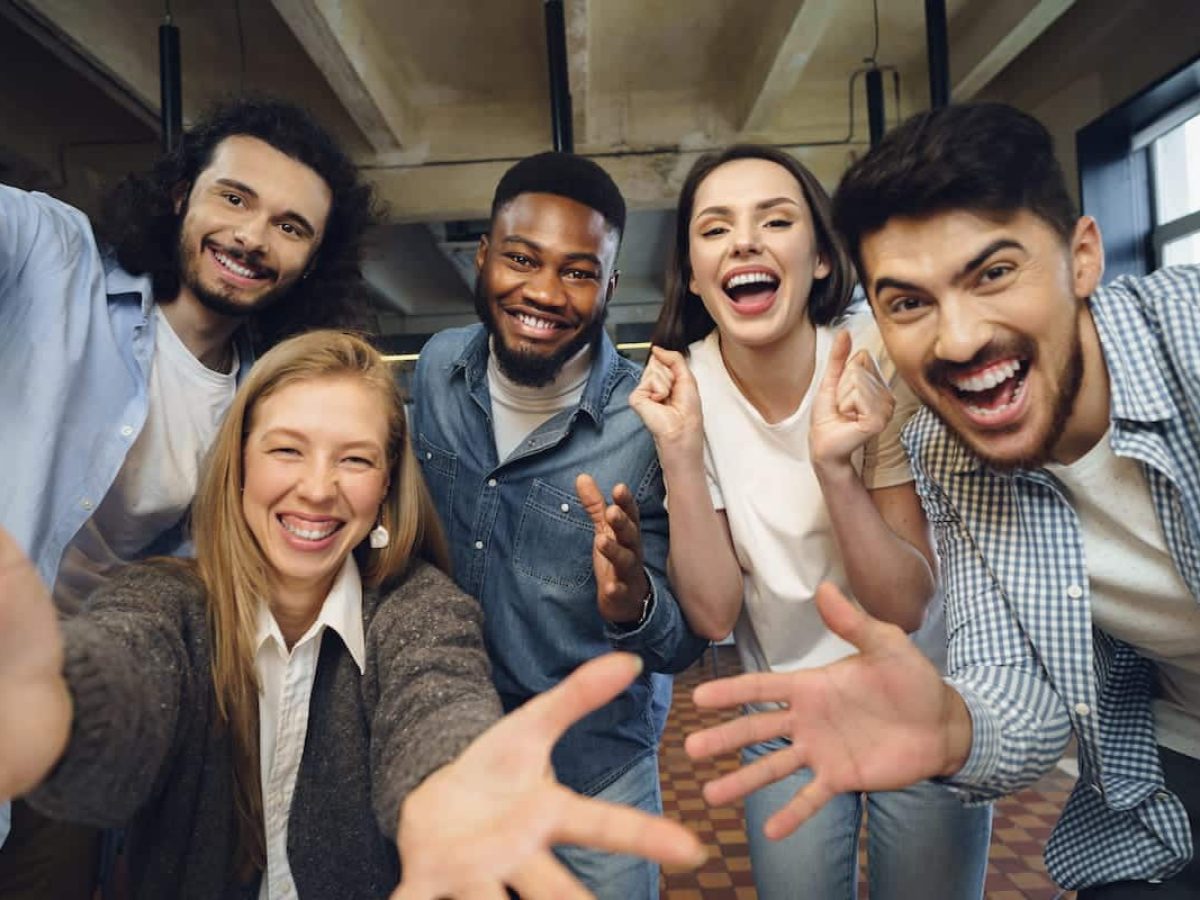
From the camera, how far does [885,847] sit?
165cm

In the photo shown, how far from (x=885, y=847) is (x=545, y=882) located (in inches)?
43.9

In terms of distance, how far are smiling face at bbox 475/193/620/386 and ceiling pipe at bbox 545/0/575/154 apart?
4.15ft

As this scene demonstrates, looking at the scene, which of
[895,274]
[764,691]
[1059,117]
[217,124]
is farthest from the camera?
[1059,117]

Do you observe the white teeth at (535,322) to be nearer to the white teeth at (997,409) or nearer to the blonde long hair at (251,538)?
the blonde long hair at (251,538)

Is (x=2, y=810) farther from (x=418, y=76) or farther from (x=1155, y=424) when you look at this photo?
(x=418, y=76)

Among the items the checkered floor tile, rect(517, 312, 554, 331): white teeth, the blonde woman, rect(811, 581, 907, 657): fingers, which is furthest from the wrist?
the checkered floor tile

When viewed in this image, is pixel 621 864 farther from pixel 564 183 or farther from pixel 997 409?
pixel 564 183

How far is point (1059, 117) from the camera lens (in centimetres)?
425

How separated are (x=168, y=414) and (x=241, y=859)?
0.94 metres

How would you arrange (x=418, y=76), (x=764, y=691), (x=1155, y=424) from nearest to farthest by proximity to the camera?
(x=764, y=691), (x=1155, y=424), (x=418, y=76)

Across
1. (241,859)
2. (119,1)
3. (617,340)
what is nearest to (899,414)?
(241,859)

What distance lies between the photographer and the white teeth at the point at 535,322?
1963mm

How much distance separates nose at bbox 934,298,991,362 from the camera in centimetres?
128

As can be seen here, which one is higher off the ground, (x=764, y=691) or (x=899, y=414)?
(x=899, y=414)
